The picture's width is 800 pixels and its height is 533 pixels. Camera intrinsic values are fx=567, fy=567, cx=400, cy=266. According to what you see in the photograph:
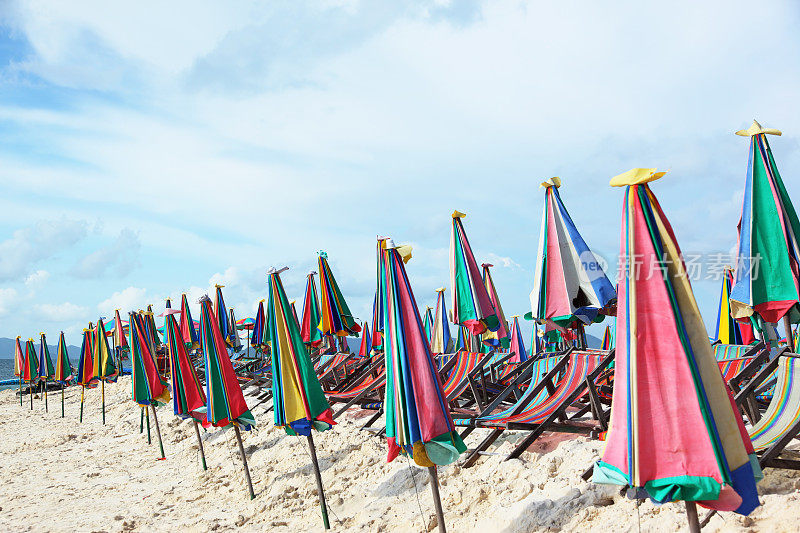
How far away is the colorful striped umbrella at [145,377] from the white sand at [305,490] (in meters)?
1.05

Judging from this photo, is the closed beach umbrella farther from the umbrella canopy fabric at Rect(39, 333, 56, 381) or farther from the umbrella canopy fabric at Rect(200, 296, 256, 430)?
the umbrella canopy fabric at Rect(39, 333, 56, 381)

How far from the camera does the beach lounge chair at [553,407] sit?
17.9 feet

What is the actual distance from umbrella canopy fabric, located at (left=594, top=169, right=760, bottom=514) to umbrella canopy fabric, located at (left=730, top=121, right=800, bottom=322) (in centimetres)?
266

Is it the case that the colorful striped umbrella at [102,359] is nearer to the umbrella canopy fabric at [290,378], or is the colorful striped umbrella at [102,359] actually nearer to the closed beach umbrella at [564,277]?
the umbrella canopy fabric at [290,378]

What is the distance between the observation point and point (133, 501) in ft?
25.6

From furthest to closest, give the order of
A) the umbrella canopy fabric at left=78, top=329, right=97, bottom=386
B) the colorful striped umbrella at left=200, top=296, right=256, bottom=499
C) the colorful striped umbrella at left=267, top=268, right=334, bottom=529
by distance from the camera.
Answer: the umbrella canopy fabric at left=78, top=329, right=97, bottom=386 < the colorful striped umbrella at left=200, top=296, right=256, bottom=499 < the colorful striped umbrella at left=267, top=268, right=334, bottom=529

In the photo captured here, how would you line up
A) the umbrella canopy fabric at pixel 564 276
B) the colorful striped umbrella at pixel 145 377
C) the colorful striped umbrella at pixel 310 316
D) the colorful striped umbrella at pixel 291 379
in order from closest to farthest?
the colorful striped umbrella at pixel 291 379, the umbrella canopy fabric at pixel 564 276, the colorful striped umbrella at pixel 145 377, the colorful striped umbrella at pixel 310 316

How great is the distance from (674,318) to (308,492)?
548cm

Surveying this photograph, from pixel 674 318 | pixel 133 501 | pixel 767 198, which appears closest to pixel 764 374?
pixel 767 198

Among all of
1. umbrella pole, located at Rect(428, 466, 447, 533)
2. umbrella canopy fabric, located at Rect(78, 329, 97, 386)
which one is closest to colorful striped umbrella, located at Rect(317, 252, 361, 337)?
umbrella pole, located at Rect(428, 466, 447, 533)

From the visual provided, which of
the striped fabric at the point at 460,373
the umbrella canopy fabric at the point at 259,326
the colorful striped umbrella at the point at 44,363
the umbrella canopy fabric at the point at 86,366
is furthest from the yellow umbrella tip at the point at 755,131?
the colorful striped umbrella at the point at 44,363

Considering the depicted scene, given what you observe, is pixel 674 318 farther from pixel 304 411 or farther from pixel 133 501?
pixel 133 501

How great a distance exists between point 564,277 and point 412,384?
2970 millimetres

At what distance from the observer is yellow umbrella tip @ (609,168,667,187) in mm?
2523
